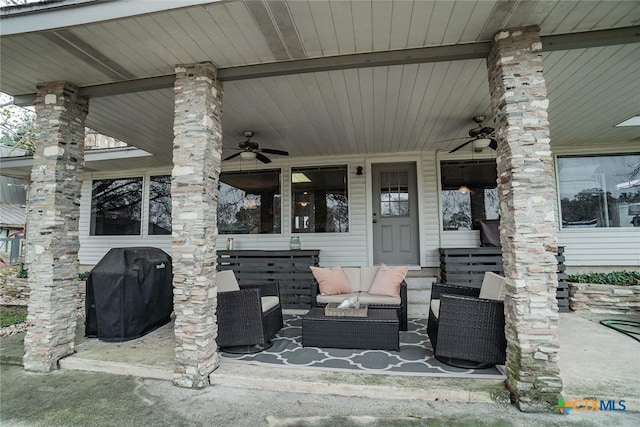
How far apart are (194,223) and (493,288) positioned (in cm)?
313

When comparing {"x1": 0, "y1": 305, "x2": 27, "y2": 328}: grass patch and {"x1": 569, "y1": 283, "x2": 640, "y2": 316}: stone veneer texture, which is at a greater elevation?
{"x1": 569, "y1": 283, "x2": 640, "y2": 316}: stone veneer texture

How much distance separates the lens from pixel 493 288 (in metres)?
3.41

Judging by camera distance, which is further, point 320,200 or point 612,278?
point 320,200

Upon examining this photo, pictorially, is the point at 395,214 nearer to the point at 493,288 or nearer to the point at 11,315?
the point at 493,288

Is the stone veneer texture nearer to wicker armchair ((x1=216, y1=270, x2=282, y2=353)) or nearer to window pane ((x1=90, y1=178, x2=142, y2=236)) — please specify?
wicker armchair ((x1=216, y1=270, x2=282, y2=353))

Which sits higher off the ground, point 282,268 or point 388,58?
point 388,58

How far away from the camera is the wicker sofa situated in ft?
13.7

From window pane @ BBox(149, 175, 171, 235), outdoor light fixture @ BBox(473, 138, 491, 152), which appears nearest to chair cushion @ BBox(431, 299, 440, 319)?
outdoor light fixture @ BBox(473, 138, 491, 152)

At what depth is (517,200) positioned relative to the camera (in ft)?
8.56

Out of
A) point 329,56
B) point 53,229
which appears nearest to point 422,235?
point 329,56

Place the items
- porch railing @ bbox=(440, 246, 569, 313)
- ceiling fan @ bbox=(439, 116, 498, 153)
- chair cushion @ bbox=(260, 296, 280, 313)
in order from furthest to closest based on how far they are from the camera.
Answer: porch railing @ bbox=(440, 246, 569, 313) < ceiling fan @ bbox=(439, 116, 498, 153) < chair cushion @ bbox=(260, 296, 280, 313)

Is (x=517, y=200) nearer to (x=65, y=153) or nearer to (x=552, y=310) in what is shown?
(x=552, y=310)

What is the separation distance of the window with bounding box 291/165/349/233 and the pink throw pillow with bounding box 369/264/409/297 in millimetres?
2226

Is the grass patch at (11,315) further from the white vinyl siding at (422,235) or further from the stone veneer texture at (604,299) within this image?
the stone veneer texture at (604,299)
